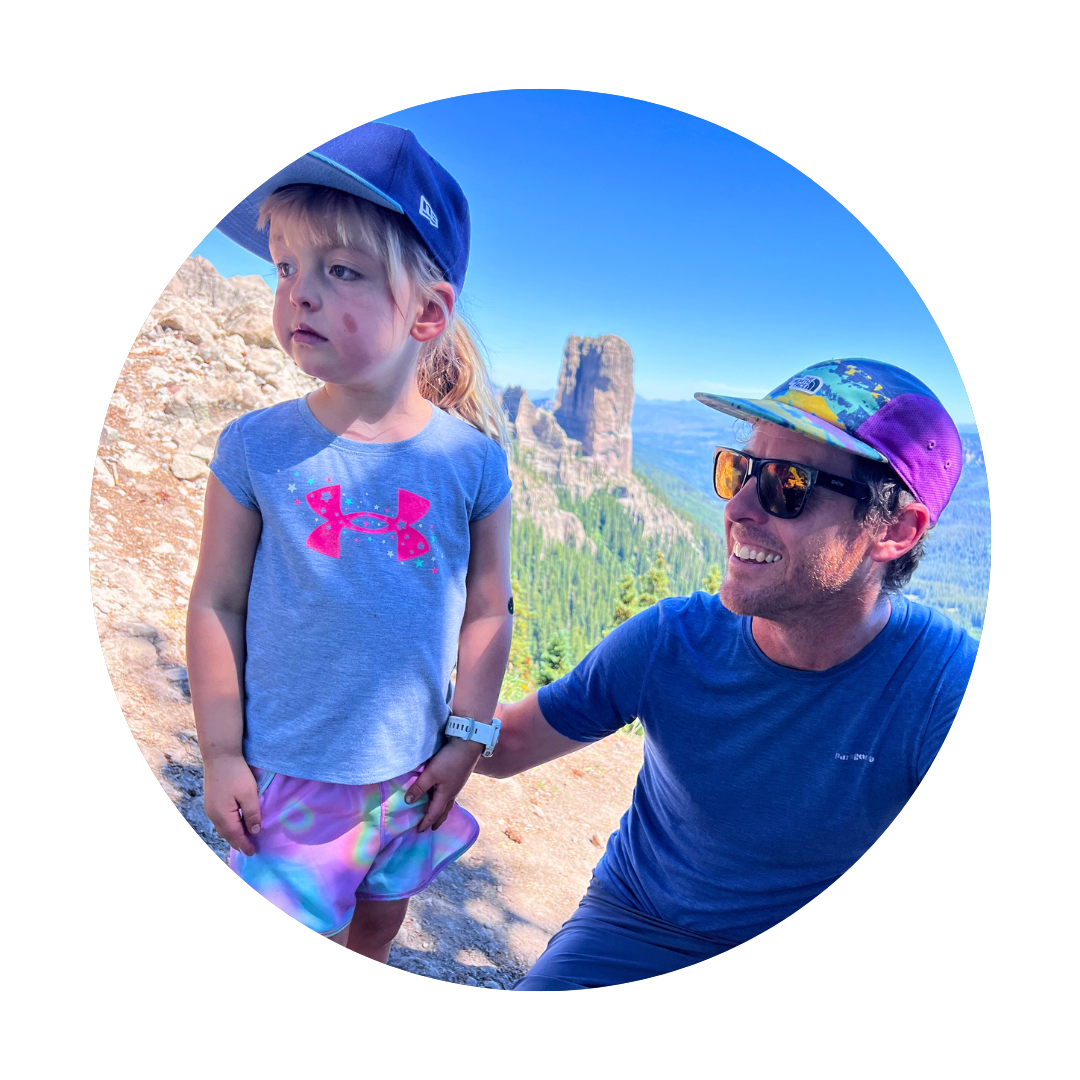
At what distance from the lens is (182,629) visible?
77.4 inches

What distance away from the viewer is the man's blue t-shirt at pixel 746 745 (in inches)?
80.1

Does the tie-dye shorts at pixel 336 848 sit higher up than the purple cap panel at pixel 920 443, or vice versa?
Answer: the purple cap panel at pixel 920 443

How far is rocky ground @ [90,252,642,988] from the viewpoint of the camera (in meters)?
1.99

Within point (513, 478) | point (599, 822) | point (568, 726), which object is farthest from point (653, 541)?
point (599, 822)

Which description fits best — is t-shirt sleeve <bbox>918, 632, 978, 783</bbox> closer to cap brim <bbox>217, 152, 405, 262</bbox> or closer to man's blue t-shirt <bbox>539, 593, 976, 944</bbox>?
man's blue t-shirt <bbox>539, 593, 976, 944</bbox>

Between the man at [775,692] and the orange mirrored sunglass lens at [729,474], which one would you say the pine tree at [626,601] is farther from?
the orange mirrored sunglass lens at [729,474]

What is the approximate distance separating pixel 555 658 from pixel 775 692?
1.66ft

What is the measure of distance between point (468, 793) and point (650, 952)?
63cm

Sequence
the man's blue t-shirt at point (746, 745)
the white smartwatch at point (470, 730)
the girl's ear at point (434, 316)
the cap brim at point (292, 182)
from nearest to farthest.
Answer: the cap brim at point (292, 182) → the girl's ear at point (434, 316) → the white smartwatch at point (470, 730) → the man's blue t-shirt at point (746, 745)

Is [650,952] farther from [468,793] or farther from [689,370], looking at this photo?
[689,370]

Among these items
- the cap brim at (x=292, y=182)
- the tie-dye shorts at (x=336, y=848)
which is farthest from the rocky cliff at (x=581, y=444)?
the tie-dye shorts at (x=336, y=848)

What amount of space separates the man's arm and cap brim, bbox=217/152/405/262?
3.71 ft

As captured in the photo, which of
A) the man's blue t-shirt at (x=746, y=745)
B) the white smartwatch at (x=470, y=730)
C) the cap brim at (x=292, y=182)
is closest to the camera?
the cap brim at (x=292, y=182)

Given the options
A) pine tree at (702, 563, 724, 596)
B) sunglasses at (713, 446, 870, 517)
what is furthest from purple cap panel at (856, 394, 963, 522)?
pine tree at (702, 563, 724, 596)
